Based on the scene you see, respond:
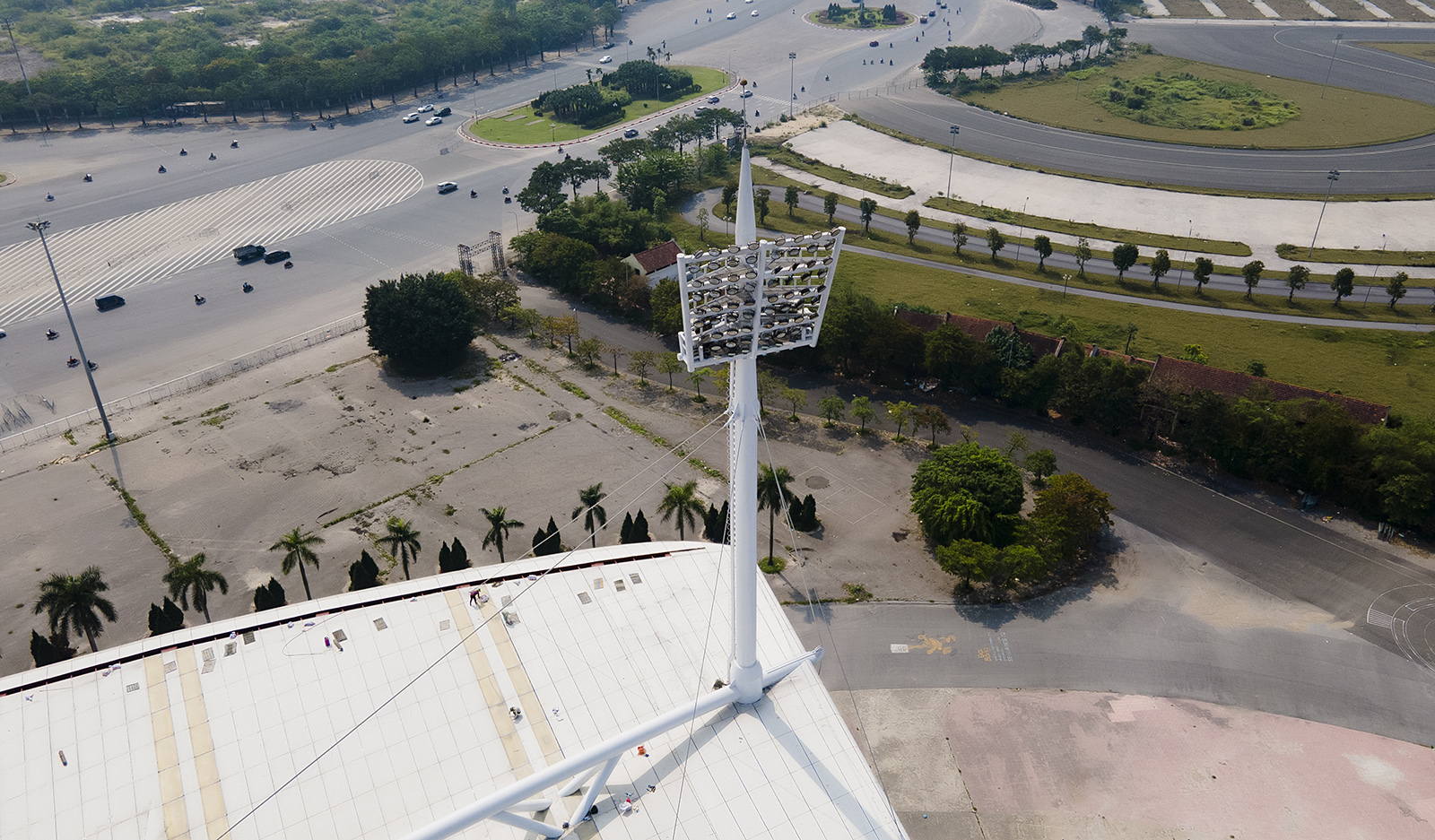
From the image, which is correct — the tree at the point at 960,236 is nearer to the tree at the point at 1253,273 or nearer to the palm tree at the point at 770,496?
the tree at the point at 1253,273

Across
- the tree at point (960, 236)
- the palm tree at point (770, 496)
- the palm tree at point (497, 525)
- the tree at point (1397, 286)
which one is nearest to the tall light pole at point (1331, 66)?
the tree at point (1397, 286)

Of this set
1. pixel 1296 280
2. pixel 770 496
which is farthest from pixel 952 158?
pixel 770 496

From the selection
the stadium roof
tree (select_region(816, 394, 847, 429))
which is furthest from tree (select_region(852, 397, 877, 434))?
the stadium roof

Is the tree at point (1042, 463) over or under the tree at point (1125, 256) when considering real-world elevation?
under

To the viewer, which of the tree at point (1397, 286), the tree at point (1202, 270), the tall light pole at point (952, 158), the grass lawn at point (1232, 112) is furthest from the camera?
the grass lawn at point (1232, 112)

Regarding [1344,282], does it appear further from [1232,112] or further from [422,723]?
[422,723]

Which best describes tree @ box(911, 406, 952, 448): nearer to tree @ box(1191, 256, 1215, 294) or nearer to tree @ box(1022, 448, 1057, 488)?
tree @ box(1022, 448, 1057, 488)

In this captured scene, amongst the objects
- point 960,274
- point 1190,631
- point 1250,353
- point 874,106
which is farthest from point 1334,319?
point 874,106
